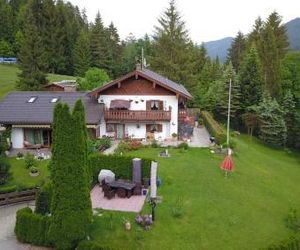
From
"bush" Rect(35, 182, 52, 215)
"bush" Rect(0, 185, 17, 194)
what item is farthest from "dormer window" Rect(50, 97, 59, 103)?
"bush" Rect(35, 182, 52, 215)

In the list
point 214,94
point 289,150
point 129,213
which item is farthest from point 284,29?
point 129,213

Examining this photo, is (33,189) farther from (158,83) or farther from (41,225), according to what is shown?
(158,83)

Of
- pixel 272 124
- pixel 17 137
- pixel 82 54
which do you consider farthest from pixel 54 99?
pixel 82 54

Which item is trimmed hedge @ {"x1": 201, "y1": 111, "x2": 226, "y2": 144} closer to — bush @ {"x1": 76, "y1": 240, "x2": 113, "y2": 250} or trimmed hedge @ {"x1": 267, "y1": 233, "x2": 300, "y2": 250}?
trimmed hedge @ {"x1": 267, "y1": 233, "x2": 300, "y2": 250}

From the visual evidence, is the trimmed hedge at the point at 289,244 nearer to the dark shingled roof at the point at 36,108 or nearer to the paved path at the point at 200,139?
the paved path at the point at 200,139

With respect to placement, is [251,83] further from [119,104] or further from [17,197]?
[17,197]

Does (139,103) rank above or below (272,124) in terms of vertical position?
above
